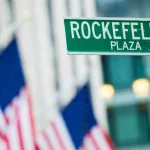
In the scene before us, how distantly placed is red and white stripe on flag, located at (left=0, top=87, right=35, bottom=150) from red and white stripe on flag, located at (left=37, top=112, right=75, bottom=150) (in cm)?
53

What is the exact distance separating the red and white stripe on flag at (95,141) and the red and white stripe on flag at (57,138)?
0.68ft

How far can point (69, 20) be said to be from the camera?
500cm

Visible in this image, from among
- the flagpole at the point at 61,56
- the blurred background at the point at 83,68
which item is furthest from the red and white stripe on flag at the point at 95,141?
the flagpole at the point at 61,56

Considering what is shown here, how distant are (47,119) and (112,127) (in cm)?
111

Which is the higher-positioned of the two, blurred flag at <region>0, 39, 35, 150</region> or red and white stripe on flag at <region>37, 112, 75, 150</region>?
blurred flag at <region>0, 39, 35, 150</region>

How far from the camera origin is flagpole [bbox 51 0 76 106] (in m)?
11.2

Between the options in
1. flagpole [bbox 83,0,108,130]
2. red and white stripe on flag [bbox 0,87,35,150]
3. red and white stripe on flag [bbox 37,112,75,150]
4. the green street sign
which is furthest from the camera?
flagpole [bbox 83,0,108,130]

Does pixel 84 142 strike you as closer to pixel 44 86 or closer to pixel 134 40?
pixel 44 86

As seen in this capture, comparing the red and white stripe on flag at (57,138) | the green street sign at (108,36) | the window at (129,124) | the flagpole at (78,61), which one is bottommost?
the window at (129,124)

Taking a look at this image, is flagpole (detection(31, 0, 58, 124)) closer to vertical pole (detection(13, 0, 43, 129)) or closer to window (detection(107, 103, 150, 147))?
vertical pole (detection(13, 0, 43, 129))

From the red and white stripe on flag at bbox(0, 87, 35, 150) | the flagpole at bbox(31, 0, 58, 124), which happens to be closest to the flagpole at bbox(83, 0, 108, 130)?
the flagpole at bbox(31, 0, 58, 124)

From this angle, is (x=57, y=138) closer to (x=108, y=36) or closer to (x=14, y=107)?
(x=14, y=107)

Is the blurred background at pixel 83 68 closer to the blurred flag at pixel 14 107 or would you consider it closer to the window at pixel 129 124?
the window at pixel 129 124

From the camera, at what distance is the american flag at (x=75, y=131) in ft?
30.1
